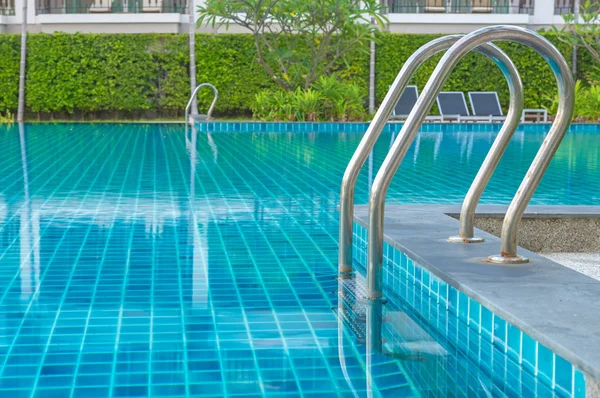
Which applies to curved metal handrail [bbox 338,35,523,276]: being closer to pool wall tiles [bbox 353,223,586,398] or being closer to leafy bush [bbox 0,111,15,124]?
pool wall tiles [bbox 353,223,586,398]

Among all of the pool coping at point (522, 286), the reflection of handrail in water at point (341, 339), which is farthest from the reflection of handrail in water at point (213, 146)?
the reflection of handrail in water at point (341, 339)

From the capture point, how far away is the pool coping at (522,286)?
2.68 metres

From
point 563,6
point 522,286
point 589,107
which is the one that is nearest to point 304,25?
point 589,107

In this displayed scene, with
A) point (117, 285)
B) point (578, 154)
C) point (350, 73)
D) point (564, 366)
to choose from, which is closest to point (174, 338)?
point (117, 285)

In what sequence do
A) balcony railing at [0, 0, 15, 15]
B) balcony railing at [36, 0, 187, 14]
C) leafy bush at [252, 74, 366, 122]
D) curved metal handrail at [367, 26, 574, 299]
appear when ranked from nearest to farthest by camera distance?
curved metal handrail at [367, 26, 574, 299], leafy bush at [252, 74, 366, 122], balcony railing at [36, 0, 187, 14], balcony railing at [0, 0, 15, 15]

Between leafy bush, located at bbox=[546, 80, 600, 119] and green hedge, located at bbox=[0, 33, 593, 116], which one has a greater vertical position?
green hedge, located at bbox=[0, 33, 593, 116]

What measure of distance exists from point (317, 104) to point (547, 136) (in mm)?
15211

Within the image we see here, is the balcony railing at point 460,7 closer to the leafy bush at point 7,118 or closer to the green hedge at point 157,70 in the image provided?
the green hedge at point 157,70

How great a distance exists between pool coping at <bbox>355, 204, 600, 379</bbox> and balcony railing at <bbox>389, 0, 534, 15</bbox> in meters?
23.0

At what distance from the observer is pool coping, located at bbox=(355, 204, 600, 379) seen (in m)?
2.68

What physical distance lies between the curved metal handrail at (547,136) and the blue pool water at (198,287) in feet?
1.57

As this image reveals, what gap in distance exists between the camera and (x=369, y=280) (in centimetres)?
402

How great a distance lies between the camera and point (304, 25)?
2006 centimetres

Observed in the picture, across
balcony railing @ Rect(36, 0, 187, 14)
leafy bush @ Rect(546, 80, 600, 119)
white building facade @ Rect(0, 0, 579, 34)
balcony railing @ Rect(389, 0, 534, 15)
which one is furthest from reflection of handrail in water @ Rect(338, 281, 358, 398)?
balcony railing @ Rect(389, 0, 534, 15)
